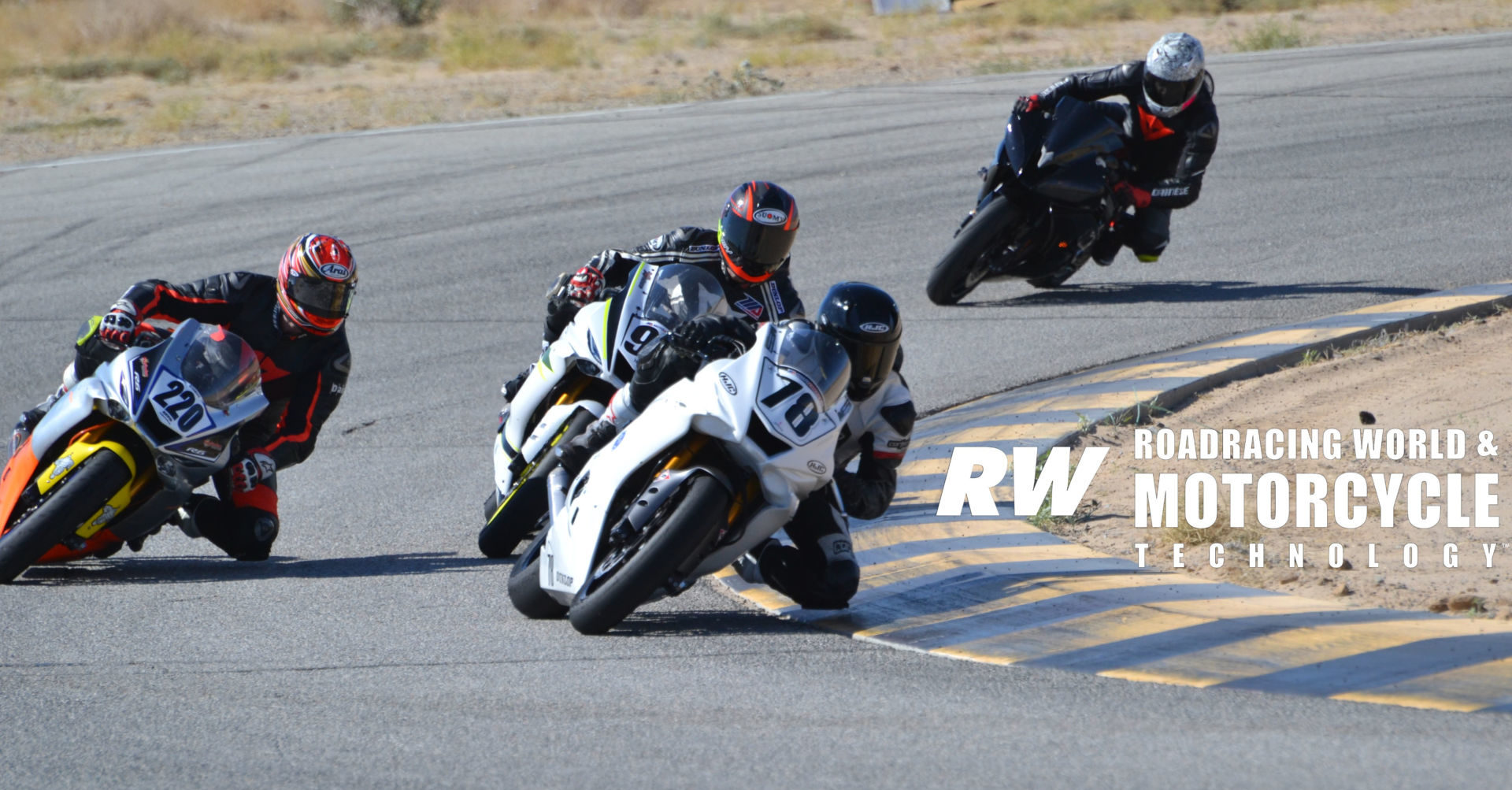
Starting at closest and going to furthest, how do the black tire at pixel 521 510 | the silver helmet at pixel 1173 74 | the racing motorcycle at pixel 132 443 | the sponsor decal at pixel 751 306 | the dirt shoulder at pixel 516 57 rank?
the racing motorcycle at pixel 132 443 → the black tire at pixel 521 510 → the sponsor decal at pixel 751 306 → the silver helmet at pixel 1173 74 → the dirt shoulder at pixel 516 57

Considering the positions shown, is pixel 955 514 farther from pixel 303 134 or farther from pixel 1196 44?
pixel 303 134

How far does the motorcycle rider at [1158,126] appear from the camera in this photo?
451 inches

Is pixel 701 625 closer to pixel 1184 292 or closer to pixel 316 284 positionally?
pixel 316 284

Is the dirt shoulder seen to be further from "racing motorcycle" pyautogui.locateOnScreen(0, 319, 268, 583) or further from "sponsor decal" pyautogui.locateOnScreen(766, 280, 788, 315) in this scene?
"sponsor decal" pyautogui.locateOnScreen(766, 280, 788, 315)

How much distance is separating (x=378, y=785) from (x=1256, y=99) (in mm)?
16250

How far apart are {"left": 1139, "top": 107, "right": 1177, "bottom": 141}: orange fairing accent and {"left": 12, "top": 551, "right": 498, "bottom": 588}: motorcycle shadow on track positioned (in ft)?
22.0

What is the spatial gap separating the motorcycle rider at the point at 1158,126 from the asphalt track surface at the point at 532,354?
0.53m

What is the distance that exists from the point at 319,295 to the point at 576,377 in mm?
1274

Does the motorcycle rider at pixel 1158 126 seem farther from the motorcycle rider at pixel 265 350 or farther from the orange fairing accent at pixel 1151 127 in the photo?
the motorcycle rider at pixel 265 350

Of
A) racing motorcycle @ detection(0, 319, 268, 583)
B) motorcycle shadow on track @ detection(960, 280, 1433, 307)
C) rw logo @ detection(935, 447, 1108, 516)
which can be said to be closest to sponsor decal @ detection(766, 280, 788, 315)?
rw logo @ detection(935, 447, 1108, 516)

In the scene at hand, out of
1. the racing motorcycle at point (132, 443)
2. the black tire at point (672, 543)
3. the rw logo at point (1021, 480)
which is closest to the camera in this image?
the black tire at point (672, 543)

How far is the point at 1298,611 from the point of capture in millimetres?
5648

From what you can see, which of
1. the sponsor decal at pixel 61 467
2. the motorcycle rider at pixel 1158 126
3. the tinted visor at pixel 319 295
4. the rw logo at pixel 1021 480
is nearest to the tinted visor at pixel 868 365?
the rw logo at pixel 1021 480

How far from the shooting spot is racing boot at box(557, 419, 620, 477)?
19.3 ft
